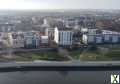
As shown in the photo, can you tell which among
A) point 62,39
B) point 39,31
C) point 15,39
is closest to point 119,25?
point 62,39

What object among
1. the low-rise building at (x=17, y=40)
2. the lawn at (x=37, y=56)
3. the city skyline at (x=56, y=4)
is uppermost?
the city skyline at (x=56, y=4)

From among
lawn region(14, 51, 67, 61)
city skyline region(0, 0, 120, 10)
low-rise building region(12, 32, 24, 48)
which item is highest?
city skyline region(0, 0, 120, 10)

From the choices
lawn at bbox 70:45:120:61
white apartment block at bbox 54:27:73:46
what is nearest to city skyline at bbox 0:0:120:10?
white apartment block at bbox 54:27:73:46

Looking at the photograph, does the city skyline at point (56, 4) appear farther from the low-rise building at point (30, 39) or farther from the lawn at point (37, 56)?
the lawn at point (37, 56)

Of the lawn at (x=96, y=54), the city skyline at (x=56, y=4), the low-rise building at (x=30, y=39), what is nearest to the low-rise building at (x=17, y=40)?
the low-rise building at (x=30, y=39)

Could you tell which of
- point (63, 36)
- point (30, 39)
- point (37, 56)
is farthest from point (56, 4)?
point (37, 56)

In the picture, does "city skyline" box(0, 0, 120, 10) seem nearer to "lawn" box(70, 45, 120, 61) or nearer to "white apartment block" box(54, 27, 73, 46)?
"white apartment block" box(54, 27, 73, 46)
